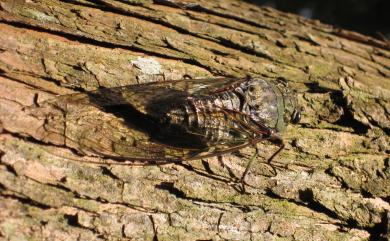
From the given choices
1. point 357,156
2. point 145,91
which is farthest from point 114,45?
point 357,156

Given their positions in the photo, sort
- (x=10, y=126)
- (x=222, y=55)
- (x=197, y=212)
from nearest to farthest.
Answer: (x=10, y=126)
(x=197, y=212)
(x=222, y=55)

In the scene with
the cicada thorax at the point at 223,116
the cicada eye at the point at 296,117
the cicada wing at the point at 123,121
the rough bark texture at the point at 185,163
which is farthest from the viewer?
the cicada eye at the point at 296,117

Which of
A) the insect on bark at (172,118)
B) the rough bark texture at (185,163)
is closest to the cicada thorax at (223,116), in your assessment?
the insect on bark at (172,118)

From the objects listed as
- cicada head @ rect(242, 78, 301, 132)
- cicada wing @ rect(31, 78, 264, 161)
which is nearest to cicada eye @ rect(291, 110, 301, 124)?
cicada head @ rect(242, 78, 301, 132)

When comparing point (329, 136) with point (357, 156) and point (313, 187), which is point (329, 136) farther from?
point (313, 187)

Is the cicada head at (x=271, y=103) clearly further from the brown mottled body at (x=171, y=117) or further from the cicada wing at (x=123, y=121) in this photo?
the cicada wing at (x=123, y=121)

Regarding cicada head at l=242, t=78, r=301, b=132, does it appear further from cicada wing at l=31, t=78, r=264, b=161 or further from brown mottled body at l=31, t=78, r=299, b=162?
cicada wing at l=31, t=78, r=264, b=161

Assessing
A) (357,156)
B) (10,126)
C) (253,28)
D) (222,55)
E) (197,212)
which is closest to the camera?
(10,126)

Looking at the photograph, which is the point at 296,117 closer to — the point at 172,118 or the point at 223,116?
the point at 223,116
